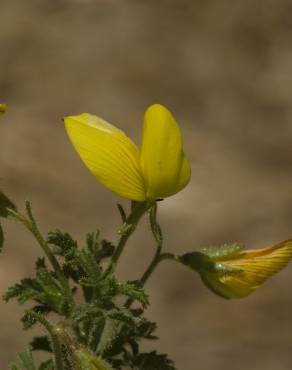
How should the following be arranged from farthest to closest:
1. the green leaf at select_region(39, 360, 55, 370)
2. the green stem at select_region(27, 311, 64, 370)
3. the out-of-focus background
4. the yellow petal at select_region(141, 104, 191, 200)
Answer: the out-of-focus background → the green leaf at select_region(39, 360, 55, 370) → the yellow petal at select_region(141, 104, 191, 200) → the green stem at select_region(27, 311, 64, 370)

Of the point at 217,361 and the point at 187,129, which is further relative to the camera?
the point at 187,129

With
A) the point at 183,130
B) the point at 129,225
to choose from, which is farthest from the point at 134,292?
the point at 183,130

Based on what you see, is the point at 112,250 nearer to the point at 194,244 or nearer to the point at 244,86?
the point at 194,244

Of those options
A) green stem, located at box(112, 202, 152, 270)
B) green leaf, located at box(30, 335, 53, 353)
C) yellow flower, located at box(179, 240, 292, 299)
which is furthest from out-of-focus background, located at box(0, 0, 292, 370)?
green stem, located at box(112, 202, 152, 270)

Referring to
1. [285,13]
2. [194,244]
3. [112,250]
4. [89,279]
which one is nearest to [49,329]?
[89,279]

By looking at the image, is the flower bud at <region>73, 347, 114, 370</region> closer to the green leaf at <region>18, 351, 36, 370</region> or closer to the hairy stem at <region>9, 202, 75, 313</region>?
the hairy stem at <region>9, 202, 75, 313</region>

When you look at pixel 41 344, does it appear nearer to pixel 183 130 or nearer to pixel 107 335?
pixel 107 335
